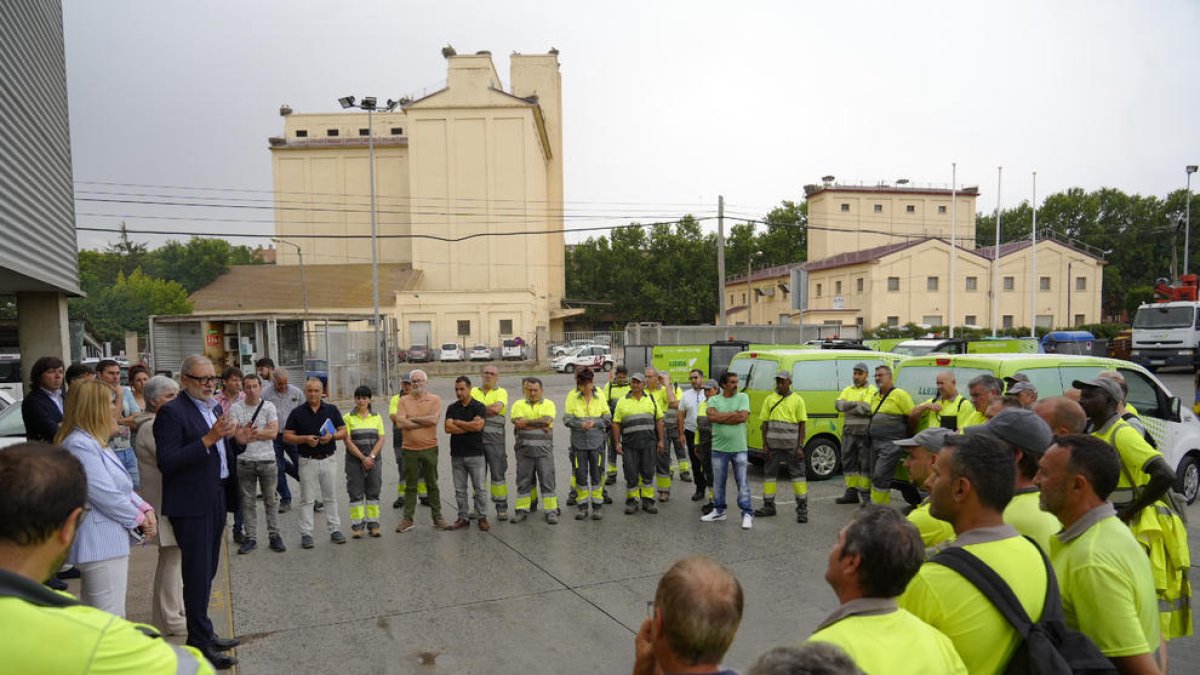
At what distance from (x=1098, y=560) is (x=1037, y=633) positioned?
0.59 metres

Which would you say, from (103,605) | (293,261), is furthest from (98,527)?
(293,261)

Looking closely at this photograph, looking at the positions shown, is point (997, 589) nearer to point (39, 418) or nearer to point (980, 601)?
point (980, 601)

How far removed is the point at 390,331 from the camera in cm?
2694

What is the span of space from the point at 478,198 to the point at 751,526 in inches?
1760

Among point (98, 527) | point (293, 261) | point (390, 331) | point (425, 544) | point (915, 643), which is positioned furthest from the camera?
point (293, 261)

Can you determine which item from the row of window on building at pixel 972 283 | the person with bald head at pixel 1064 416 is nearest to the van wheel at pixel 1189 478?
the person with bald head at pixel 1064 416

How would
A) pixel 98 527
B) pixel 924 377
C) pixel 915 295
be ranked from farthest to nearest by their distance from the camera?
pixel 915 295 < pixel 924 377 < pixel 98 527

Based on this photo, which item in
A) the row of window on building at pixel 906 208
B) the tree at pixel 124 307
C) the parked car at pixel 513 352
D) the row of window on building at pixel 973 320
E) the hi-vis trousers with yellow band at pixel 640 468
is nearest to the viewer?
the hi-vis trousers with yellow band at pixel 640 468

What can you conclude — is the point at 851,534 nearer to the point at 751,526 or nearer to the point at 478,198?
the point at 751,526

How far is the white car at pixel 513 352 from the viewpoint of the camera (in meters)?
44.6

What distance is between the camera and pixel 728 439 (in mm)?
8031

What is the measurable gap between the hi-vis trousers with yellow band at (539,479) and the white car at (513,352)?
36.4m

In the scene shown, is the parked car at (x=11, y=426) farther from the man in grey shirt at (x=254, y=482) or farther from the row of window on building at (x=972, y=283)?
the row of window on building at (x=972, y=283)

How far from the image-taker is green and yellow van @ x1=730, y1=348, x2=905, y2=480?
A: 10.2 meters
